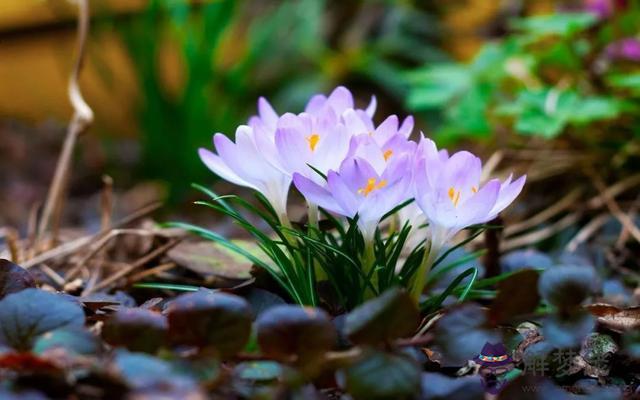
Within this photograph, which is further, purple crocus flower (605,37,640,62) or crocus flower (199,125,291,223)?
purple crocus flower (605,37,640,62)

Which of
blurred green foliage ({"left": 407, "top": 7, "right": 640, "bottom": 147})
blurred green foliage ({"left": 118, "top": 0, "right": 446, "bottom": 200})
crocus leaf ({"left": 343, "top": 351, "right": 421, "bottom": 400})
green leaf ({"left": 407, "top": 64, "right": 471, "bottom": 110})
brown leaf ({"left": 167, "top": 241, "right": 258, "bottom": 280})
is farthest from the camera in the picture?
blurred green foliage ({"left": 118, "top": 0, "right": 446, "bottom": 200})

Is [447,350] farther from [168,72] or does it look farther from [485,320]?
[168,72]

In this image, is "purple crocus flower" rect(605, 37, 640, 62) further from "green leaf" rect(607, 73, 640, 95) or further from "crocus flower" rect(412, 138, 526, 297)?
"crocus flower" rect(412, 138, 526, 297)

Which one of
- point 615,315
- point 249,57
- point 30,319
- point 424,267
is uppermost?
point 249,57

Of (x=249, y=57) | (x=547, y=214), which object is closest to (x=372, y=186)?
(x=547, y=214)

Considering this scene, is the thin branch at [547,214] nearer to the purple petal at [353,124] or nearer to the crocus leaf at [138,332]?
the purple petal at [353,124]

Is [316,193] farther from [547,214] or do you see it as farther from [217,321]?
[547,214]

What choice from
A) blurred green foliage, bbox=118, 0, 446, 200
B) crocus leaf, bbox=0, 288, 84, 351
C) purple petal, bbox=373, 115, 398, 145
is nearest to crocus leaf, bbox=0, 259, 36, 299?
crocus leaf, bbox=0, 288, 84, 351
